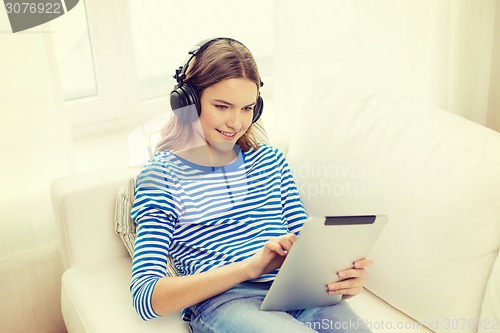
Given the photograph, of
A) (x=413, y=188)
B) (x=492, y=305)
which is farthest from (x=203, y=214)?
(x=492, y=305)

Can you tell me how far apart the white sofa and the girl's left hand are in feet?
0.59

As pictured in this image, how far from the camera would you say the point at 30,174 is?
152 centimetres

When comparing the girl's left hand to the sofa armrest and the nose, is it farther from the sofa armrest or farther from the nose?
the sofa armrest

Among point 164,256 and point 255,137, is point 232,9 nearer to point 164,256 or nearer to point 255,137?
point 255,137

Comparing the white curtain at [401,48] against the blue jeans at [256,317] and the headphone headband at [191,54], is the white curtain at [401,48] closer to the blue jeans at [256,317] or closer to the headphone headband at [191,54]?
the headphone headband at [191,54]

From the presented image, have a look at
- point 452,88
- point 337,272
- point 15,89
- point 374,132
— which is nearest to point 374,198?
point 374,132

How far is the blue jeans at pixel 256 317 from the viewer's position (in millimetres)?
1094

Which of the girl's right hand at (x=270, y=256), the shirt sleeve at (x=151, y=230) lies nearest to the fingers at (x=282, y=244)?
the girl's right hand at (x=270, y=256)

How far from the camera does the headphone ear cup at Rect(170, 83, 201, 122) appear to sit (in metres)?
1.18

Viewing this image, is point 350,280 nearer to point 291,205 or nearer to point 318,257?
point 318,257

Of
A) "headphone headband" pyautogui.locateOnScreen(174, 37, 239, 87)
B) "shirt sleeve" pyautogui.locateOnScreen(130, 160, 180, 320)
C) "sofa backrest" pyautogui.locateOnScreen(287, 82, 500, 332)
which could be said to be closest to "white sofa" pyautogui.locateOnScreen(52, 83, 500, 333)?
"sofa backrest" pyautogui.locateOnScreen(287, 82, 500, 332)

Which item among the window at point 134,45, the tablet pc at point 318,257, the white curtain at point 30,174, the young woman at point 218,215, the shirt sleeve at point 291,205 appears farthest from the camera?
the window at point 134,45

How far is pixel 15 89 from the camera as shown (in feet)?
4.73

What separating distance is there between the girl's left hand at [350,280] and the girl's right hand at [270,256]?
0.37ft
